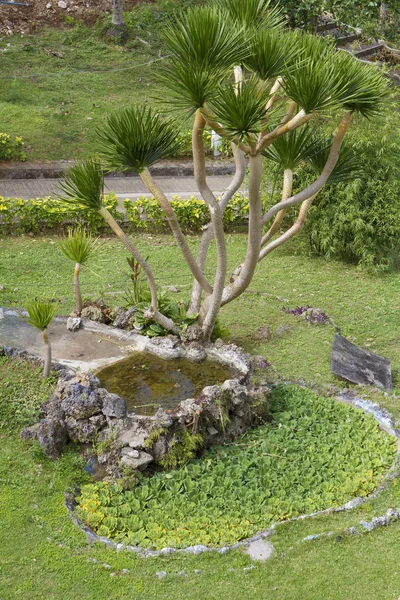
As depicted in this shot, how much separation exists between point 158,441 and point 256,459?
2.94ft

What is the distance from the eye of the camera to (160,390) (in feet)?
27.8

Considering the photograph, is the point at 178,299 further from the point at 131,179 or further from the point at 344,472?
the point at 131,179

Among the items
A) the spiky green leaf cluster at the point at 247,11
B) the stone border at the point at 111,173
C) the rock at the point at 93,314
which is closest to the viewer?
the spiky green leaf cluster at the point at 247,11

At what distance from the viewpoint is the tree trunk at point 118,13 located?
19977mm

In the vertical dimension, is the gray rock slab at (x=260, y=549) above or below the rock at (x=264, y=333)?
below

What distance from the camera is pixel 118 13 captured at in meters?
20.2

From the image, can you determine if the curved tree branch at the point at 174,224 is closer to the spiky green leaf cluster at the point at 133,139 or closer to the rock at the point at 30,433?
the spiky green leaf cluster at the point at 133,139

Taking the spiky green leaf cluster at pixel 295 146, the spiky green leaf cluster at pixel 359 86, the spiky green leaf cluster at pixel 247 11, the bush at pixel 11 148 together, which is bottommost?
the bush at pixel 11 148

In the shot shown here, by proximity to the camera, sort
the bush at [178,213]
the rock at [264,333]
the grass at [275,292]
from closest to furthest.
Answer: the grass at [275,292] → the rock at [264,333] → the bush at [178,213]

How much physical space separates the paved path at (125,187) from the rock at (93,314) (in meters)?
5.56

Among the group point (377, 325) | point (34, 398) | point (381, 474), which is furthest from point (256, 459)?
point (377, 325)

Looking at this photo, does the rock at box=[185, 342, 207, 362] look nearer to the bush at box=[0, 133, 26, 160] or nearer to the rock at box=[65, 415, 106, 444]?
the rock at box=[65, 415, 106, 444]

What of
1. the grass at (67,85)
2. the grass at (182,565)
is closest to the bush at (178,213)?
the grass at (67,85)

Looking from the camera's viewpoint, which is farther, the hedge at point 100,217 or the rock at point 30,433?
the hedge at point 100,217
